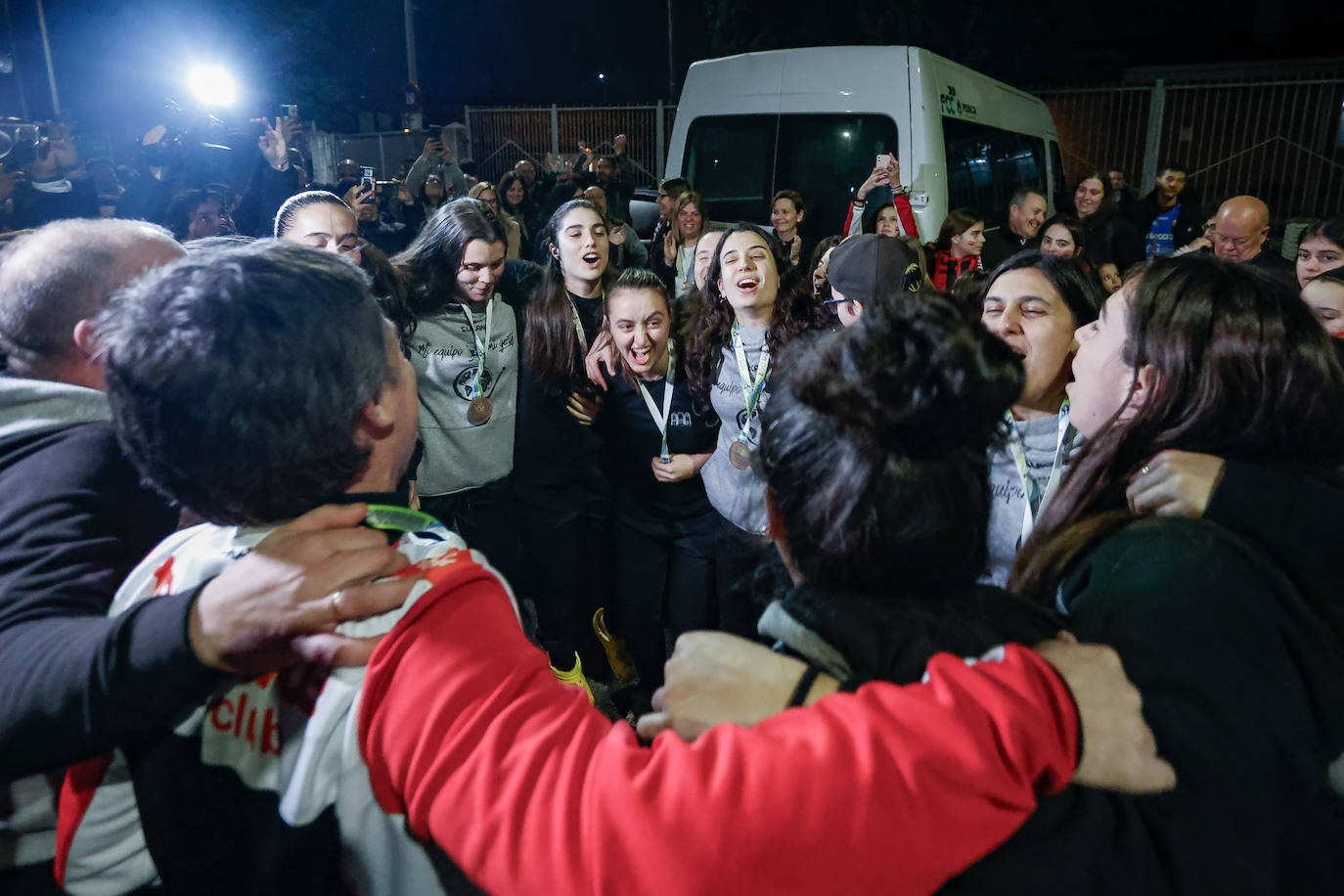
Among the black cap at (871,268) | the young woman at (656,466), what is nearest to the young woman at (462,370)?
the young woman at (656,466)

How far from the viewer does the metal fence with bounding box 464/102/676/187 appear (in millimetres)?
17172

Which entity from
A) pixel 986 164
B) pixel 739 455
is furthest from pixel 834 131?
pixel 739 455

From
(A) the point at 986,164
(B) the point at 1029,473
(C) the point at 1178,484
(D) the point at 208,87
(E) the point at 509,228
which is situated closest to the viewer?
(C) the point at 1178,484

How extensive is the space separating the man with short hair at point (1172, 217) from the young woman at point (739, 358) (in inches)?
259

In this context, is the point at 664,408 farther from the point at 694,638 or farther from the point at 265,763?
the point at 265,763

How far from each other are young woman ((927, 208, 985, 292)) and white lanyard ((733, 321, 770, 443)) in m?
Result: 2.87

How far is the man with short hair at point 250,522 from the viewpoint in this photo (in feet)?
3.61

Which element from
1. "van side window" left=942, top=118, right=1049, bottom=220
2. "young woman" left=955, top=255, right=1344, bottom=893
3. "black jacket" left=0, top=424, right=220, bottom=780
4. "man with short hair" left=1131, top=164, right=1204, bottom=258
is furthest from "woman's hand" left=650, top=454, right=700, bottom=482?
"man with short hair" left=1131, top=164, right=1204, bottom=258

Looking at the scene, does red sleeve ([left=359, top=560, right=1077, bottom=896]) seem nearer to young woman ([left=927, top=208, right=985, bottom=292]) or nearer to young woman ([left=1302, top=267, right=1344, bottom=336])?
young woman ([left=1302, top=267, right=1344, bottom=336])

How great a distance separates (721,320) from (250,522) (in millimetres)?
2811

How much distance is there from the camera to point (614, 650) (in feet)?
13.8

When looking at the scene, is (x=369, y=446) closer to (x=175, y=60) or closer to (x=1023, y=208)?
(x=1023, y=208)

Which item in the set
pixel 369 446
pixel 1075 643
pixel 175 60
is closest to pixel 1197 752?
pixel 1075 643

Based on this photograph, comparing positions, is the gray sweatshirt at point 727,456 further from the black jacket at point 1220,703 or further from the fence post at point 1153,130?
the fence post at point 1153,130
